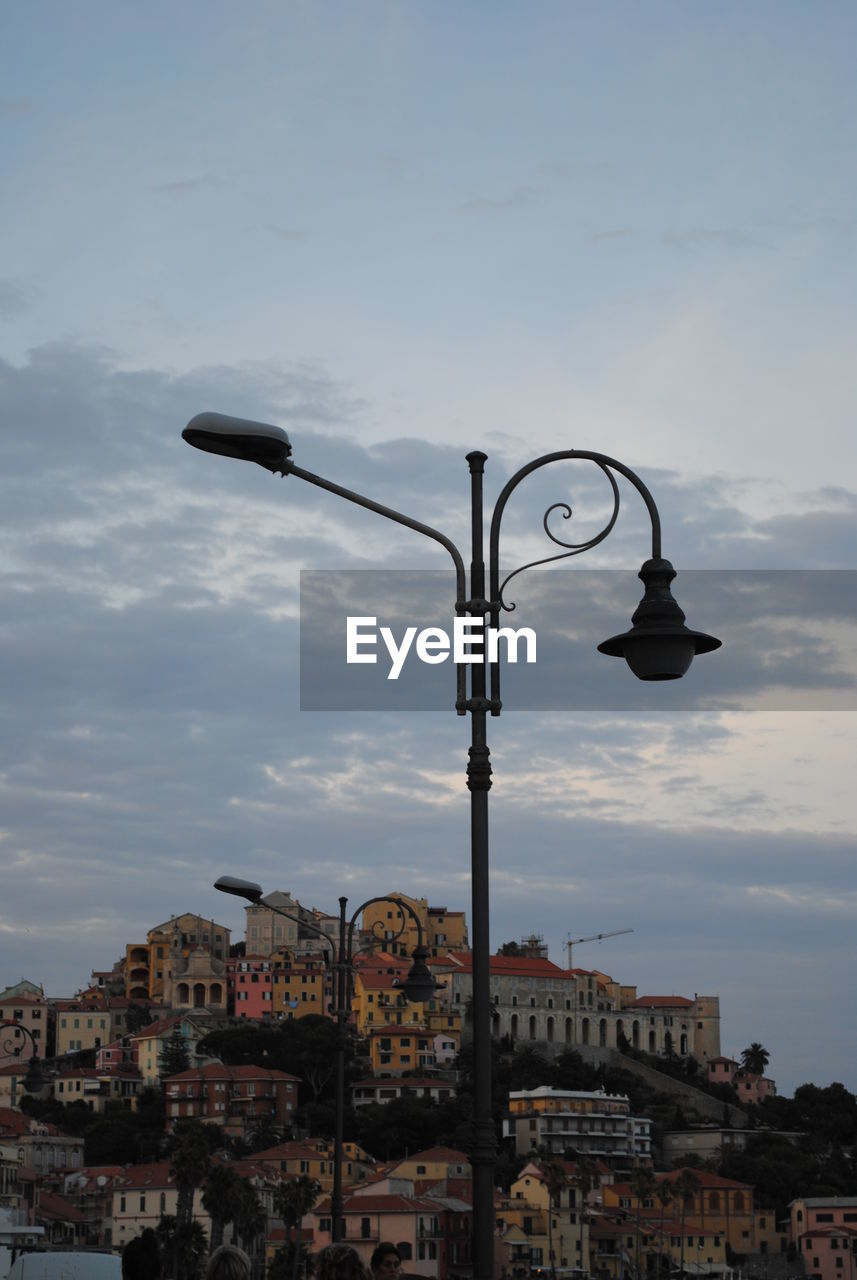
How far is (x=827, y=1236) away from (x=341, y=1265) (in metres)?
107

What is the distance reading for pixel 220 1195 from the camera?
3260 inches

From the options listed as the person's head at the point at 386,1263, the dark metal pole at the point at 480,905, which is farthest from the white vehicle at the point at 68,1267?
the person's head at the point at 386,1263

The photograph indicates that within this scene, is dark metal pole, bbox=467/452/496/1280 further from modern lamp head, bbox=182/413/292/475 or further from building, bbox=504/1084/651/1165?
building, bbox=504/1084/651/1165

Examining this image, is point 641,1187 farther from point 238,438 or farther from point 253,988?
point 238,438

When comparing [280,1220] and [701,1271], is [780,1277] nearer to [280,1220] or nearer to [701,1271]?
[701,1271]

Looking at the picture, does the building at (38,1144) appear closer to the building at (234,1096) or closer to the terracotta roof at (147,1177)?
the terracotta roof at (147,1177)

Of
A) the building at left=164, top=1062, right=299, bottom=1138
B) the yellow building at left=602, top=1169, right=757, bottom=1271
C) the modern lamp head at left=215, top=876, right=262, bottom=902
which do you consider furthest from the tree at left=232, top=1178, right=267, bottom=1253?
the modern lamp head at left=215, top=876, right=262, bottom=902

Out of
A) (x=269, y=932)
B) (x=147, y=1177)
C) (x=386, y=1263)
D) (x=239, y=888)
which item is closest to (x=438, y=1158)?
(x=147, y=1177)

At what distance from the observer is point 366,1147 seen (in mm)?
118812

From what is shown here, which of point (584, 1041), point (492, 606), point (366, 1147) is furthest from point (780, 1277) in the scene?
point (492, 606)

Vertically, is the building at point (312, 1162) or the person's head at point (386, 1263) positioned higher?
the person's head at point (386, 1263)

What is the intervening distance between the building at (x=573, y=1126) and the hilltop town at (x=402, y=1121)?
0.18 m

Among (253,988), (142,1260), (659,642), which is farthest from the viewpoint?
(253,988)

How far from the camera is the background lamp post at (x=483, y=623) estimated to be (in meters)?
10.5
